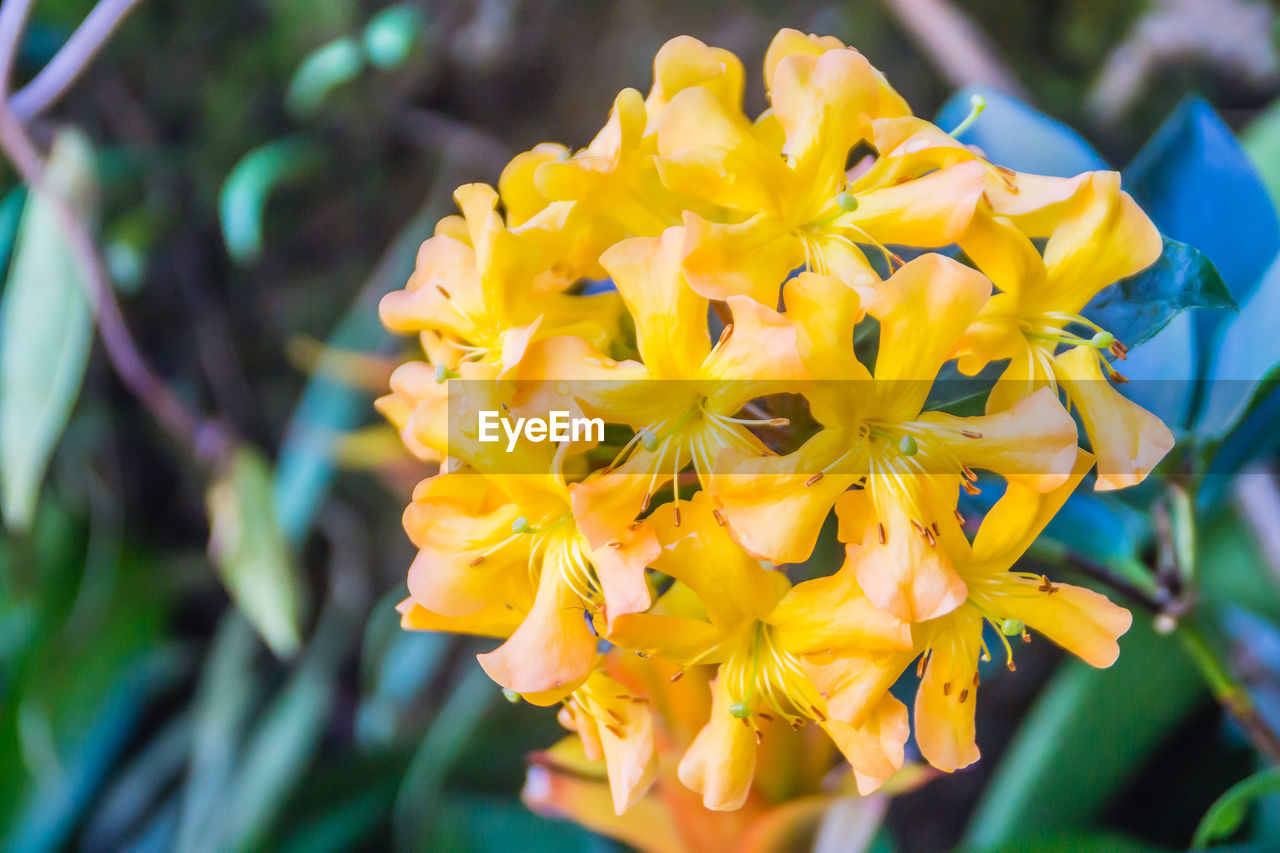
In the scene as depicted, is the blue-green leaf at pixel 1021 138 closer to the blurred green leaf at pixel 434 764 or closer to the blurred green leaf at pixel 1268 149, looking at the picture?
the blurred green leaf at pixel 1268 149

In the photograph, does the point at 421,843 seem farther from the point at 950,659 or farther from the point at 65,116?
the point at 65,116

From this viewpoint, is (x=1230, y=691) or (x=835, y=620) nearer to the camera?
(x=835, y=620)

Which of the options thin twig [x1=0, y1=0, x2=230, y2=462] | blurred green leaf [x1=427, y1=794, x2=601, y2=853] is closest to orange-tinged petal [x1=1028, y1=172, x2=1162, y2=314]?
blurred green leaf [x1=427, y1=794, x2=601, y2=853]

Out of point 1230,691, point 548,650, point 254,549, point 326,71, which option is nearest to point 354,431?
point 254,549

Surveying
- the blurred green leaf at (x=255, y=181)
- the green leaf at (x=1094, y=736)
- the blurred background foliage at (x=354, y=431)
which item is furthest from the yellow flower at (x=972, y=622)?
the blurred green leaf at (x=255, y=181)

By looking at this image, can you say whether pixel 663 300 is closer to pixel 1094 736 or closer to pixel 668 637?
pixel 668 637

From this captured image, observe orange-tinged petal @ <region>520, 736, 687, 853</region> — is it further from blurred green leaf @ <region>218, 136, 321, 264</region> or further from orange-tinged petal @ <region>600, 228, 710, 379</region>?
blurred green leaf @ <region>218, 136, 321, 264</region>

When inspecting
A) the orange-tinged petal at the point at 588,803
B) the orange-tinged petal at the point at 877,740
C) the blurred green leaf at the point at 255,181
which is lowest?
the orange-tinged petal at the point at 588,803
